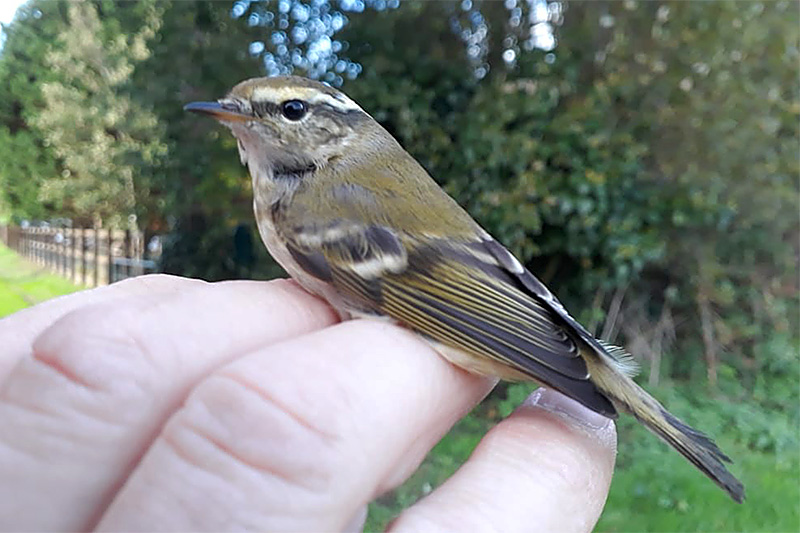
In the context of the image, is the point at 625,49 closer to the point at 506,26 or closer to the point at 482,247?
the point at 506,26

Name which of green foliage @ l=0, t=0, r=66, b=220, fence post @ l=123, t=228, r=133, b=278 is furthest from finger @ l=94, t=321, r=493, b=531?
fence post @ l=123, t=228, r=133, b=278

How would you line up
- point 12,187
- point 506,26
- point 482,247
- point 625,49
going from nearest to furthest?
point 482,247, point 625,49, point 506,26, point 12,187

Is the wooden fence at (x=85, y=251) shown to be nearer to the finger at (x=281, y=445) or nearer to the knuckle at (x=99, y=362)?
the knuckle at (x=99, y=362)

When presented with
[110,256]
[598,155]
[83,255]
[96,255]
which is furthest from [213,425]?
[83,255]

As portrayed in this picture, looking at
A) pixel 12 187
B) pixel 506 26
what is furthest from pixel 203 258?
pixel 506 26

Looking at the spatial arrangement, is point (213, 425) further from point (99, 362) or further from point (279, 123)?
point (279, 123)

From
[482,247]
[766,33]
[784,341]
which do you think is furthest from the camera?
[784,341]

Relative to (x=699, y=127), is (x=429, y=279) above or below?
below
